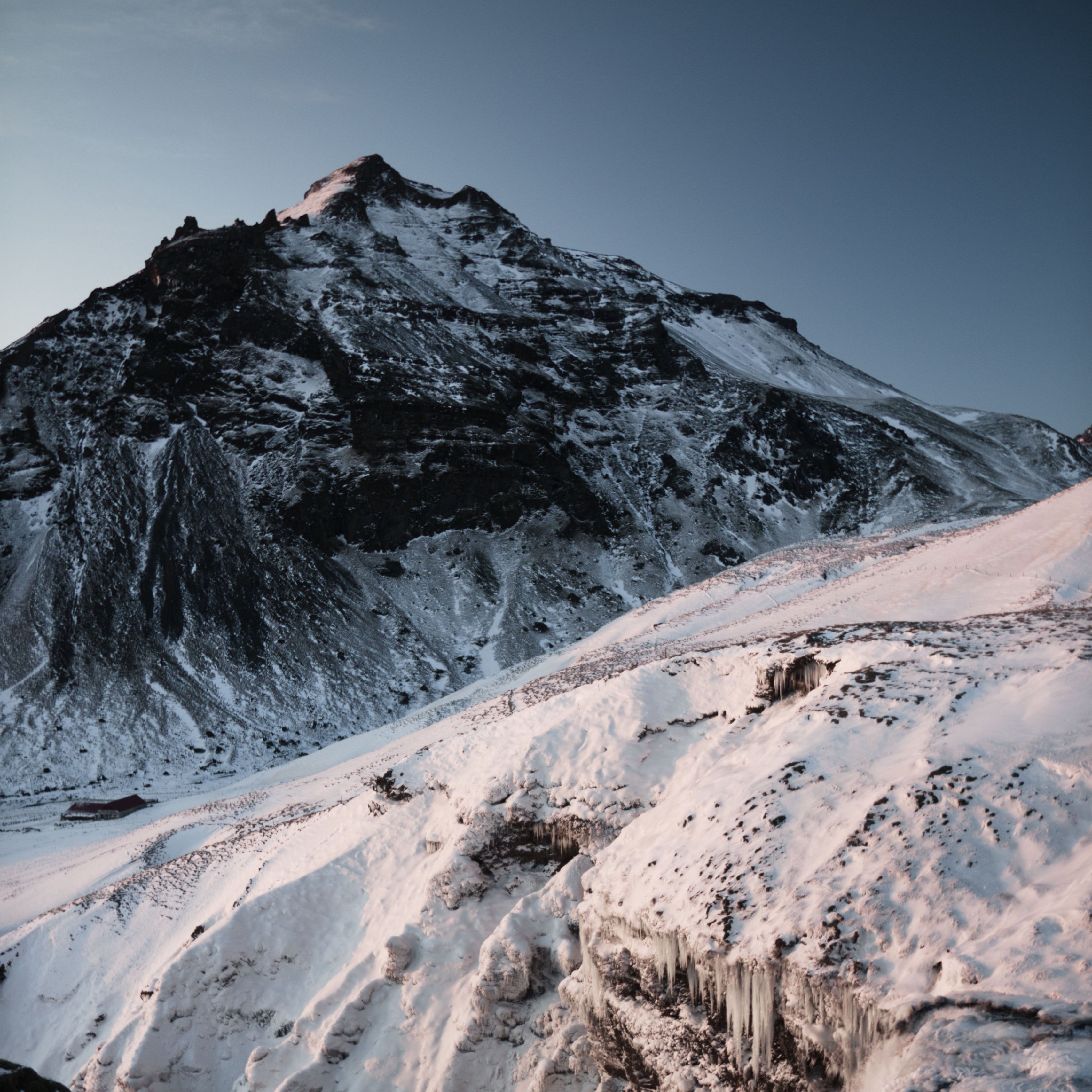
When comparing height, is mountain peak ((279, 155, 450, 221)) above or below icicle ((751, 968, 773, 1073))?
above

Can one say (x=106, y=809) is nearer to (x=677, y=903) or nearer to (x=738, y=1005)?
(x=677, y=903)

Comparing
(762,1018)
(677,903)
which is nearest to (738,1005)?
(762,1018)

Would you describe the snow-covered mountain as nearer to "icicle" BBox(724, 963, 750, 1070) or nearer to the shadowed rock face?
"icicle" BBox(724, 963, 750, 1070)

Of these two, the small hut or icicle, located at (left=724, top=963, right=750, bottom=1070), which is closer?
icicle, located at (left=724, top=963, right=750, bottom=1070)

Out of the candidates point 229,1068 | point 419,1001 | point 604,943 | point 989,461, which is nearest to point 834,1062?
point 604,943

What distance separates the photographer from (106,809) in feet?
145

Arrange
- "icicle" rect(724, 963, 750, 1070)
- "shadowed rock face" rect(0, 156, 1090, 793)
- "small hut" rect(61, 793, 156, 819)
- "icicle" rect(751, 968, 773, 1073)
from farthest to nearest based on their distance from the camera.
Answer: "shadowed rock face" rect(0, 156, 1090, 793), "small hut" rect(61, 793, 156, 819), "icicle" rect(724, 963, 750, 1070), "icicle" rect(751, 968, 773, 1073)

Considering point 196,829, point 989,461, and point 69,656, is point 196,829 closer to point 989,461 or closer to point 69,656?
point 69,656

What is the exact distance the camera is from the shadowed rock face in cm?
6378

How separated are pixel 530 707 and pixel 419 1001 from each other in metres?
6.80

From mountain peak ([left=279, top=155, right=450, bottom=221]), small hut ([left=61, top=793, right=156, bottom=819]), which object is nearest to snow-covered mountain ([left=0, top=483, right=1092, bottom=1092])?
small hut ([left=61, top=793, right=156, bottom=819])

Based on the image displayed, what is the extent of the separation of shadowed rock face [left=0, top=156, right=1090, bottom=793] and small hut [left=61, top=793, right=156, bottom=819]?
24.7ft

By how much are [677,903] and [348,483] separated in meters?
81.1

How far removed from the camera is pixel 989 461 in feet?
361
